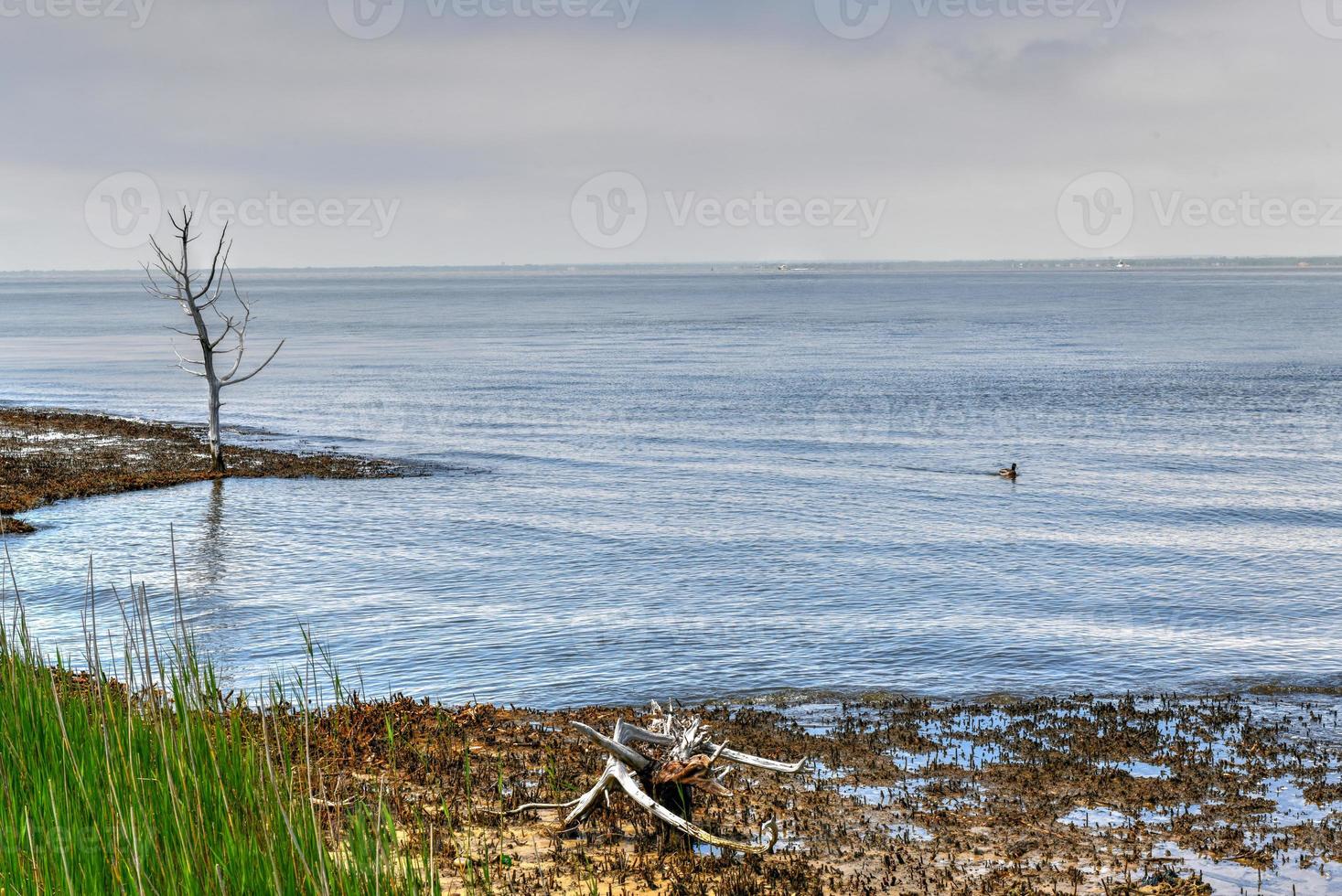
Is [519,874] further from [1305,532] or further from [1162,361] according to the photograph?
[1162,361]

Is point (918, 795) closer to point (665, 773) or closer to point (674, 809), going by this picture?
point (674, 809)

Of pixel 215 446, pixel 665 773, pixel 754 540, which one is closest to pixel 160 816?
pixel 665 773

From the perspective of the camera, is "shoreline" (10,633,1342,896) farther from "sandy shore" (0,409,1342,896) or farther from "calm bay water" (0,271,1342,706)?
"calm bay water" (0,271,1342,706)

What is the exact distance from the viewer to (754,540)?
32.1m

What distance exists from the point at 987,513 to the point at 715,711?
19.8m

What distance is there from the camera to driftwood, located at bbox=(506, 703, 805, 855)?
39.3 ft

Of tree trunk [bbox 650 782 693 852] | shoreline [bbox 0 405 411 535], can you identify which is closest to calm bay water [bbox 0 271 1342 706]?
shoreline [bbox 0 405 411 535]

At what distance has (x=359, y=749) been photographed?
14867 millimetres

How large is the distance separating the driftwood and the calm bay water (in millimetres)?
6048

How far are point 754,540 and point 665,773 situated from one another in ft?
65.0

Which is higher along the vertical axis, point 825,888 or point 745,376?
point 745,376

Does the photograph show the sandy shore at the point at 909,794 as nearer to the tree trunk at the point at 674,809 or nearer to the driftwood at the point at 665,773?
the tree trunk at the point at 674,809

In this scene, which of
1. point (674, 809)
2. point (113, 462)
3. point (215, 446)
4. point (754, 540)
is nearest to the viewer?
point (674, 809)

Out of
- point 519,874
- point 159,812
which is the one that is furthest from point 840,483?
point 159,812
